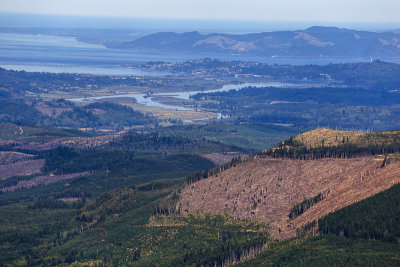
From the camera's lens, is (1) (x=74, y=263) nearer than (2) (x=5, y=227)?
Yes

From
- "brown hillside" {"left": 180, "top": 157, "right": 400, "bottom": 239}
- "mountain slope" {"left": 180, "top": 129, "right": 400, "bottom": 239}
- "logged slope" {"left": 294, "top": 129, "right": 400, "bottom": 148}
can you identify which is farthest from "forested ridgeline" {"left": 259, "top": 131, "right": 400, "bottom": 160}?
"brown hillside" {"left": 180, "top": 157, "right": 400, "bottom": 239}

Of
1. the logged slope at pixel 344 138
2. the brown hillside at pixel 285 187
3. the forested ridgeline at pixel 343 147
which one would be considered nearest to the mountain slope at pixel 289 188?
the brown hillside at pixel 285 187

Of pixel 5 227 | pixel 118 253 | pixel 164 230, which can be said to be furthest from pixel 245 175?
pixel 5 227

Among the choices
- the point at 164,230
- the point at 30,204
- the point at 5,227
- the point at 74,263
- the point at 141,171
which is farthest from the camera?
the point at 141,171

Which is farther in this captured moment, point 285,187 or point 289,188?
point 285,187

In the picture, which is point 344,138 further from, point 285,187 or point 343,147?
point 285,187

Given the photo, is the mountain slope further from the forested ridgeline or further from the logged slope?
the logged slope

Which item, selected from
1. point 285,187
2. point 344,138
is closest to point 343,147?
point 344,138

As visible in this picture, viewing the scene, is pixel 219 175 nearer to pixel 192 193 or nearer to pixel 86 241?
pixel 192 193

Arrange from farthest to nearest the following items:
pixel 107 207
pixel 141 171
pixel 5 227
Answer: pixel 141 171 < pixel 107 207 < pixel 5 227
